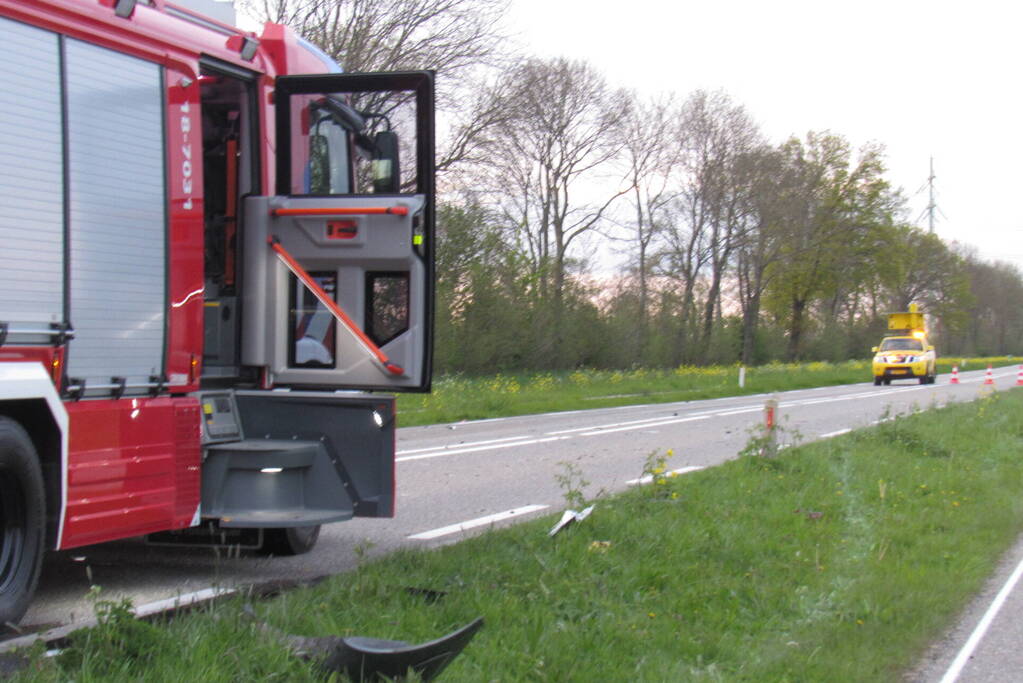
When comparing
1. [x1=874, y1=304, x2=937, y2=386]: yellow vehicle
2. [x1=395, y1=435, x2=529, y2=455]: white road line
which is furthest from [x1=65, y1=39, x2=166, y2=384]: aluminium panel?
[x1=874, y1=304, x2=937, y2=386]: yellow vehicle

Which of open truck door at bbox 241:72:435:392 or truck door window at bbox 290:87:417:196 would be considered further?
truck door window at bbox 290:87:417:196

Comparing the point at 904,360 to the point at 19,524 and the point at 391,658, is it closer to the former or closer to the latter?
the point at 19,524

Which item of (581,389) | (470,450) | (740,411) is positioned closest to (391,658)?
(470,450)

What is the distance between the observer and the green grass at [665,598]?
4.21 metres

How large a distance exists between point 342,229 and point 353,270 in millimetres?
247

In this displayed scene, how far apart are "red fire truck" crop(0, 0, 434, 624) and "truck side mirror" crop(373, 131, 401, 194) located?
0.04ft

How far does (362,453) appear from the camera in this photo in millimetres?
6391

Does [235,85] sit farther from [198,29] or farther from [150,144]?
[150,144]

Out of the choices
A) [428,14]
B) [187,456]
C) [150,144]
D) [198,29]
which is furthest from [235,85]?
[428,14]

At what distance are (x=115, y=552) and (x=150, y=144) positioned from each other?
272 cm

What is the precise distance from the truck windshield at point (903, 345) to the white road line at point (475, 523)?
1373 inches

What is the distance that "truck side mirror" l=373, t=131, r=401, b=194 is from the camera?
6.29 m

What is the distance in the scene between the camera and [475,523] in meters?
8.41

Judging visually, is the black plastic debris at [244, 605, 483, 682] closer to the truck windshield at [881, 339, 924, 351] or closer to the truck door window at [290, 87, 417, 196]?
the truck door window at [290, 87, 417, 196]
